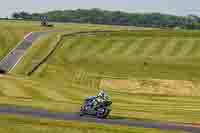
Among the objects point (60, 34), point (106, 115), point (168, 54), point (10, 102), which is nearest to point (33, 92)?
point (10, 102)

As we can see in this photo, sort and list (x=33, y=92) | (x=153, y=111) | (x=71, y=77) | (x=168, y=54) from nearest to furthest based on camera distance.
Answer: (x=153, y=111) < (x=33, y=92) < (x=71, y=77) < (x=168, y=54)

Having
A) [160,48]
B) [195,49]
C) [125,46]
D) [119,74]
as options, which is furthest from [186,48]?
[119,74]

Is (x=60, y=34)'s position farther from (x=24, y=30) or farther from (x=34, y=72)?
(x=34, y=72)

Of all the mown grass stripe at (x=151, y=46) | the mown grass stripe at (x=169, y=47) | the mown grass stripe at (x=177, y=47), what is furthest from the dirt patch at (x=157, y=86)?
the mown grass stripe at (x=177, y=47)

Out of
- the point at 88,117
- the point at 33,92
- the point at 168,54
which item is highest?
the point at 88,117

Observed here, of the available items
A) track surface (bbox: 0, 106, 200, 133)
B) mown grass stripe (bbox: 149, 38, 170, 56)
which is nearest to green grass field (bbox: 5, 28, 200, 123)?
mown grass stripe (bbox: 149, 38, 170, 56)

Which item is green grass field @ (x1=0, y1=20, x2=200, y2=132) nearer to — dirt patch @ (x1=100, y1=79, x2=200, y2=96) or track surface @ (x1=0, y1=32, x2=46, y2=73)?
dirt patch @ (x1=100, y1=79, x2=200, y2=96)

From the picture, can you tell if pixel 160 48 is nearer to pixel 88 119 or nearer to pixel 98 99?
pixel 98 99
